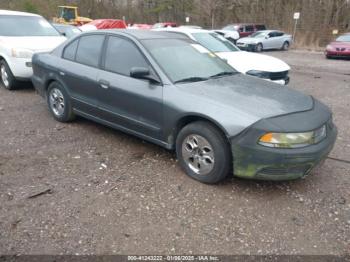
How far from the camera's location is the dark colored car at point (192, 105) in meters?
3.21

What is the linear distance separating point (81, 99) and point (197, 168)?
218 cm

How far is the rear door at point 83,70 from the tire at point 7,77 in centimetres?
271

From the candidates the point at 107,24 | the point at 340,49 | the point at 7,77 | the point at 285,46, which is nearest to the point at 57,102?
the point at 7,77

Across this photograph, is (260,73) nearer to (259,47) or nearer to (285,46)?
(259,47)

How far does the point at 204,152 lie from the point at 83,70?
7.52 feet

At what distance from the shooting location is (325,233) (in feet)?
9.65

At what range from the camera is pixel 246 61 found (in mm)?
7148

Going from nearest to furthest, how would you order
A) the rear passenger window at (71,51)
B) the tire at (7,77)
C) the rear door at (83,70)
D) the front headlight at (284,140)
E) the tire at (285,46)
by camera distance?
the front headlight at (284,140), the rear door at (83,70), the rear passenger window at (71,51), the tire at (7,77), the tire at (285,46)

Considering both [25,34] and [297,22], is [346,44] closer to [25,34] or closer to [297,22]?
[297,22]

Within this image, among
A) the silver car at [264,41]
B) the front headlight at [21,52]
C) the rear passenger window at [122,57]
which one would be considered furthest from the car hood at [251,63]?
the silver car at [264,41]

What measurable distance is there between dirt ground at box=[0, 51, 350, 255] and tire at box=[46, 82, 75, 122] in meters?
0.62

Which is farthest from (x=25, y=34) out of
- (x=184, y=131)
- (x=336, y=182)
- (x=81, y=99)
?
(x=336, y=182)

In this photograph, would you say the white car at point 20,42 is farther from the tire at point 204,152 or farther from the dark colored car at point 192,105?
the tire at point 204,152

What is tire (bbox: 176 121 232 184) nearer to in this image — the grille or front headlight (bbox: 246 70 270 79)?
front headlight (bbox: 246 70 270 79)
